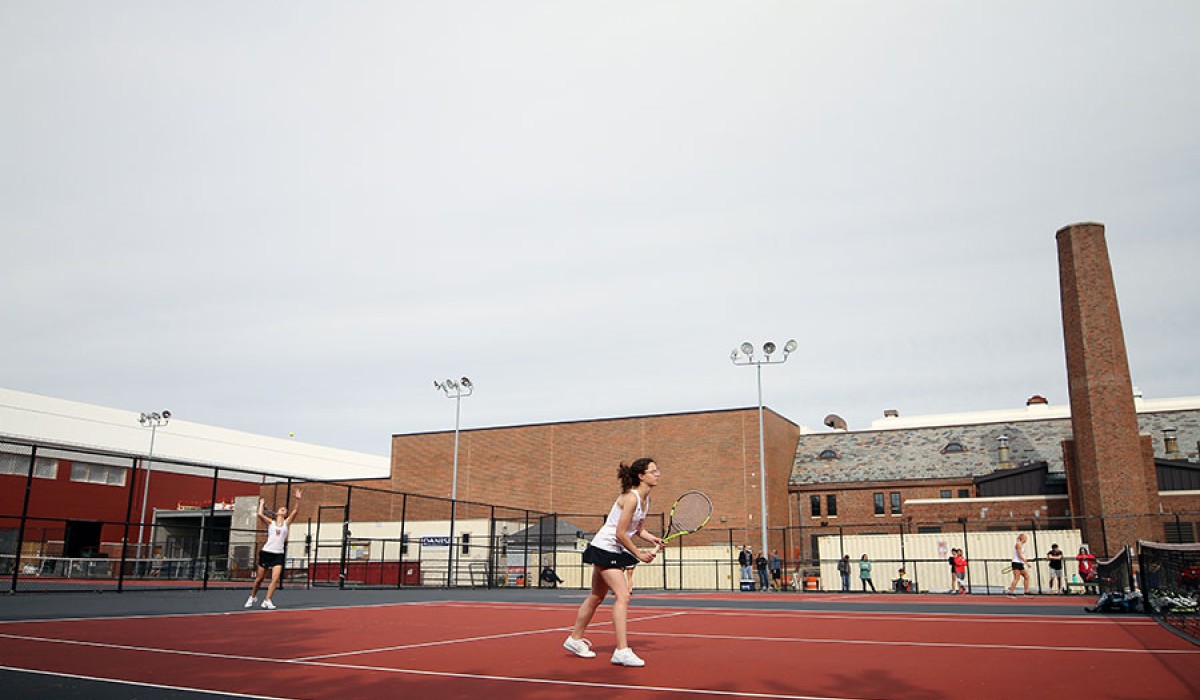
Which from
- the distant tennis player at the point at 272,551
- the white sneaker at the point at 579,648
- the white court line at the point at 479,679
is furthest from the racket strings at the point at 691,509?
the white court line at the point at 479,679

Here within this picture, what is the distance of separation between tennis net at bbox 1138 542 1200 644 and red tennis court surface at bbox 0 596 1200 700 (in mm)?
502

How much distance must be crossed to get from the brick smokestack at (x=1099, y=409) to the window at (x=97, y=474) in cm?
5273

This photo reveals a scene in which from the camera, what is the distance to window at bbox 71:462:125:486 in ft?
160

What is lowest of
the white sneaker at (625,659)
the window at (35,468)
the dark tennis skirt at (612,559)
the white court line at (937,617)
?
the white court line at (937,617)

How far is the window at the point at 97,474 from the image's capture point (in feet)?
160

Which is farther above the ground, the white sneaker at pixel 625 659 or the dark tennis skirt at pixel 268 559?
the dark tennis skirt at pixel 268 559

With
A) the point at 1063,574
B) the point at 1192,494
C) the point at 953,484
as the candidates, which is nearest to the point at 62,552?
the point at 1063,574

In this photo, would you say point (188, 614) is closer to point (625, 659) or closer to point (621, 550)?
point (621, 550)

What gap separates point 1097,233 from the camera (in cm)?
4256

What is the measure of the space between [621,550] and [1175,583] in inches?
546

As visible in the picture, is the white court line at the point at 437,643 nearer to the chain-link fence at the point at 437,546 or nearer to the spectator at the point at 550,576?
the chain-link fence at the point at 437,546

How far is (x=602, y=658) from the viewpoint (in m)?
7.65

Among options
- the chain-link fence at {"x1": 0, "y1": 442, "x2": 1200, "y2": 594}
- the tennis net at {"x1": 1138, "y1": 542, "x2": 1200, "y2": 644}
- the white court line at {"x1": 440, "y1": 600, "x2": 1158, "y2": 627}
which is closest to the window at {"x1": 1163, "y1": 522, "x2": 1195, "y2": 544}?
the chain-link fence at {"x1": 0, "y1": 442, "x2": 1200, "y2": 594}

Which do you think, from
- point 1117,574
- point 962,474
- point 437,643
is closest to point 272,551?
point 437,643
